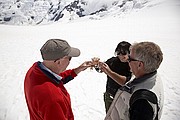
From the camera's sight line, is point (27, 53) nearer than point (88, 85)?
No

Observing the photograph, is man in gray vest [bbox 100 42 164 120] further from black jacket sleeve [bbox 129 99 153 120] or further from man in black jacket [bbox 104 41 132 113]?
man in black jacket [bbox 104 41 132 113]

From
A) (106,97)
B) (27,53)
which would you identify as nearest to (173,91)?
(106,97)

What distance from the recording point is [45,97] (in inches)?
77.9

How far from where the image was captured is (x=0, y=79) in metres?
7.57

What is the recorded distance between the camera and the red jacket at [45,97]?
1.97 m

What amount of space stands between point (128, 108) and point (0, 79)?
20.6ft

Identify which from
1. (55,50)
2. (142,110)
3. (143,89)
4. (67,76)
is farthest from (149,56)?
(67,76)

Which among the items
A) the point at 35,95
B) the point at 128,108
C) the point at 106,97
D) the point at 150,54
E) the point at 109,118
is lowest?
the point at 106,97

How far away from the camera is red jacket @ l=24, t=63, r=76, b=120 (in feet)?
6.45

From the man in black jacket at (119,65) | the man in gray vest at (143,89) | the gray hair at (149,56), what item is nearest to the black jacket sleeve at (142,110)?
the man in gray vest at (143,89)

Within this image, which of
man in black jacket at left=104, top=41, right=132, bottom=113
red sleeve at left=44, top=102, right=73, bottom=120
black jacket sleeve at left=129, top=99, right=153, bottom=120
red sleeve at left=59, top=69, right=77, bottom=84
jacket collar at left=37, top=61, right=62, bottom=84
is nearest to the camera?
black jacket sleeve at left=129, top=99, right=153, bottom=120

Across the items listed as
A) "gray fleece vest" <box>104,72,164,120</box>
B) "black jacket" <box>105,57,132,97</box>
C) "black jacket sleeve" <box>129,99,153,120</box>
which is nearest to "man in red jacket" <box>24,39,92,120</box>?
"gray fleece vest" <box>104,72,164,120</box>

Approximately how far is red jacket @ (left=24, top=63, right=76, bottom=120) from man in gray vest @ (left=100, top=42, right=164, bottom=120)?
1.77 feet

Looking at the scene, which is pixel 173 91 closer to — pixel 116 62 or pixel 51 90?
pixel 116 62
